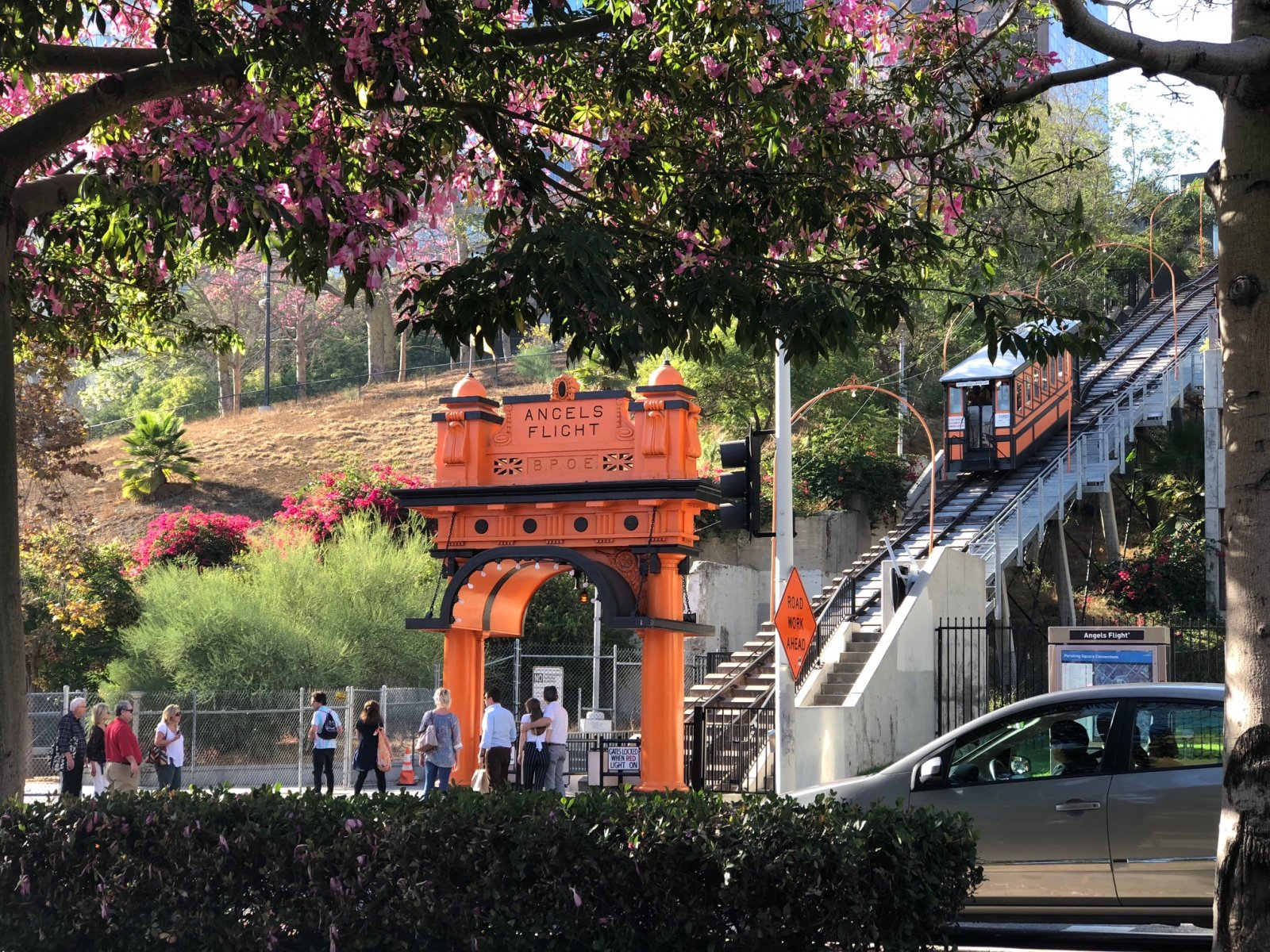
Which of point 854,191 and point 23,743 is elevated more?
point 854,191

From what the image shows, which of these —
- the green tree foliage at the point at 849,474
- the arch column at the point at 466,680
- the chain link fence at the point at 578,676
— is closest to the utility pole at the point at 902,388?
the green tree foliage at the point at 849,474

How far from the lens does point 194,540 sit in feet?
127

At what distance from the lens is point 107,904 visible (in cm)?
717

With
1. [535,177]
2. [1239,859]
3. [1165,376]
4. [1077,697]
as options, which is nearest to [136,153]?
[535,177]

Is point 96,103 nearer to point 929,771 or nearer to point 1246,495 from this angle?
point 929,771

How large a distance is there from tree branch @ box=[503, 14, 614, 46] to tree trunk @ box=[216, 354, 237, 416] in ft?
200

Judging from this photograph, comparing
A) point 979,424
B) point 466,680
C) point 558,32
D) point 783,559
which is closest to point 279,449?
point 979,424

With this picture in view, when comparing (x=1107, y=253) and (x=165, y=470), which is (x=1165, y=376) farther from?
(x=165, y=470)

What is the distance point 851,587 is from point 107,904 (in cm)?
2225

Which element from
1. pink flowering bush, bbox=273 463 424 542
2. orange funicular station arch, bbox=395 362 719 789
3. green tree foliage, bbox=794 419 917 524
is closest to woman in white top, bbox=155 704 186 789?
orange funicular station arch, bbox=395 362 719 789

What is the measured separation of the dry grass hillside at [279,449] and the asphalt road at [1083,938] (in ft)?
132

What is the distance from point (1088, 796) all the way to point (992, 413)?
93.1ft

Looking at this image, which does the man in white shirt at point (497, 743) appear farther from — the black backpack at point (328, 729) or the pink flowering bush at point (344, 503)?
the pink flowering bush at point (344, 503)

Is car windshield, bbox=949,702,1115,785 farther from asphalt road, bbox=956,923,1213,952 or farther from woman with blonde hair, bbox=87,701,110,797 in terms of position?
woman with blonde hair, bbox=87,701,110,797
